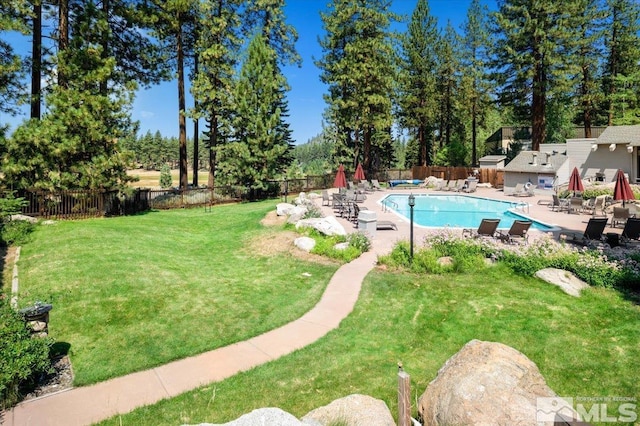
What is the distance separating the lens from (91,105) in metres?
17.7

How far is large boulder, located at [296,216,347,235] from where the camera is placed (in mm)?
13913

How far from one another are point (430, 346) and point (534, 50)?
35.3 meters

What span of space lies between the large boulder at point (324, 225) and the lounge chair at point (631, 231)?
9.35 metres

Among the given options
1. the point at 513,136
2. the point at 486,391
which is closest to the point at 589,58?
the point at 513,136

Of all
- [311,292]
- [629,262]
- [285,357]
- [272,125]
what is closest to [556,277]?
[629,262]

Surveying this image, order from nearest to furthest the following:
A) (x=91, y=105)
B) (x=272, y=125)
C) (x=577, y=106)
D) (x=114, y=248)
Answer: (x=114, y=248), (x=91, y=105), (x=272, y=125), (x=577, y=106)

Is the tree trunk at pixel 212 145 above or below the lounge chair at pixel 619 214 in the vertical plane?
above

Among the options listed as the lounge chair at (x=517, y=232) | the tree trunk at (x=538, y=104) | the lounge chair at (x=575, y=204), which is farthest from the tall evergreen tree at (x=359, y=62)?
the lounge chair at (x=517, y=232)

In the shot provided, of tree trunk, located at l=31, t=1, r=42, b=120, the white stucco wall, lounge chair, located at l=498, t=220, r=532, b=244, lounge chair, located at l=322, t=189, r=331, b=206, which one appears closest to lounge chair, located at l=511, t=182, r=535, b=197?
the white stucco wall

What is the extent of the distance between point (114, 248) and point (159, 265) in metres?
2.08

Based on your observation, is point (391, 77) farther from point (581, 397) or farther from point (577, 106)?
point (581, 397)

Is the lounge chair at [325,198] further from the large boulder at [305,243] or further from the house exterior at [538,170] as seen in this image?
the house exterior at [538,170]

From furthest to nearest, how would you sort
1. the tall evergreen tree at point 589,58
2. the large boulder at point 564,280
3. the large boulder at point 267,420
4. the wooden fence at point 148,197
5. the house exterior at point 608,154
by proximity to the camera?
the tall evergreen tree at point 589,58 < the house exterior at point 608,154 < the wooden fence at point 148,197 < the large boulder at point 564,280 < the large boulder at point 267,420

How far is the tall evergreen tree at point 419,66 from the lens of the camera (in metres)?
40.3
